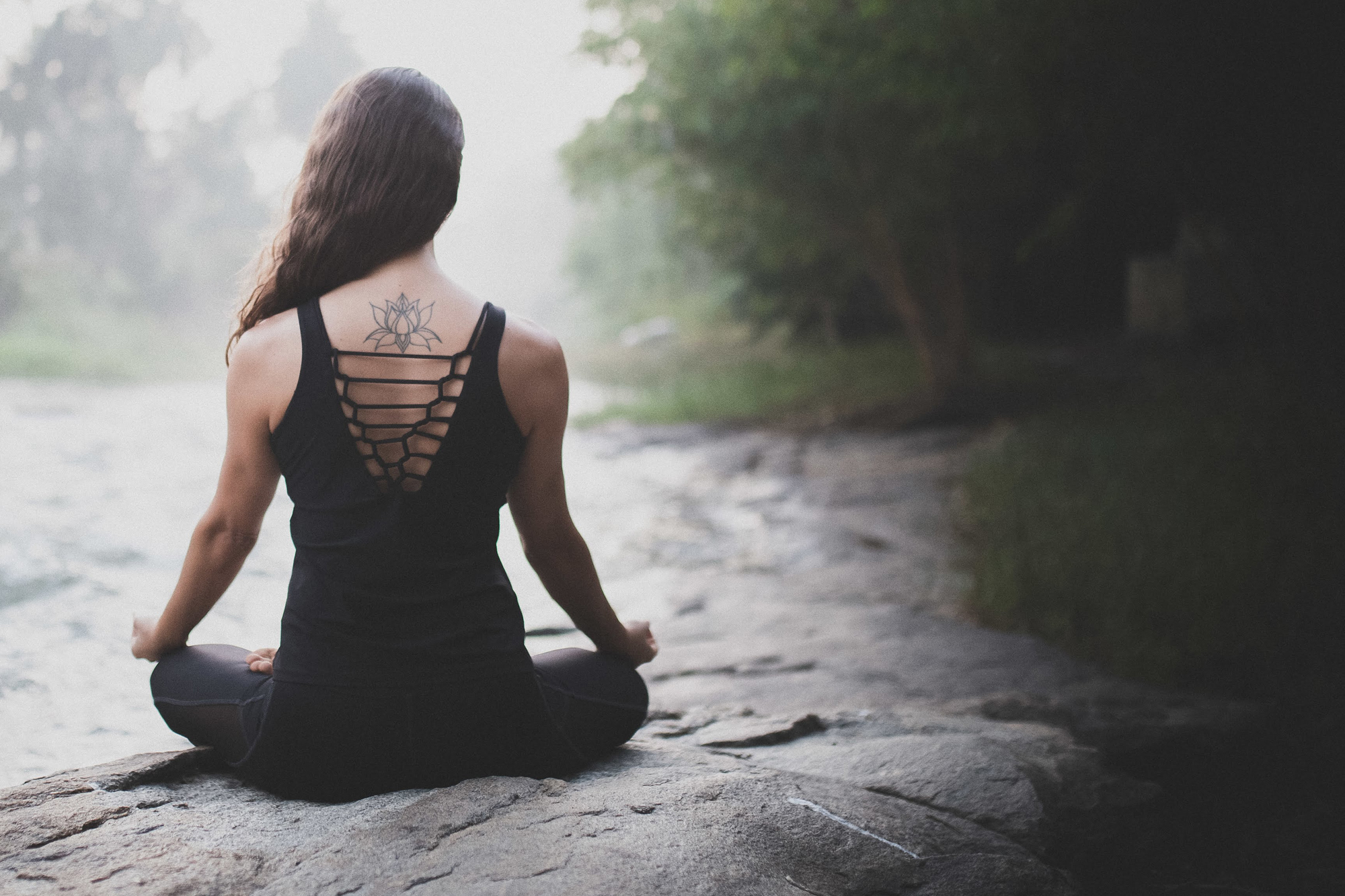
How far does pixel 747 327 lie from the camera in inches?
749

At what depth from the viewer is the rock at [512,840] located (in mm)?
1468

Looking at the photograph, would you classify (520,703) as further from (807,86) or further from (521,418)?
(807,86)

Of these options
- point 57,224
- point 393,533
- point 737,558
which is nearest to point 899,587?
point 737,558

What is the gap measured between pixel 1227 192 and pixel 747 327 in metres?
14.4

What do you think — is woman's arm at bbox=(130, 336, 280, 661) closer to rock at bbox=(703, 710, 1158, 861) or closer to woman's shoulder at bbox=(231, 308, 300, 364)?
woman's shoulder at bbox=(231, 308, 300, 364)

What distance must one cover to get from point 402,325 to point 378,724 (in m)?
0.69

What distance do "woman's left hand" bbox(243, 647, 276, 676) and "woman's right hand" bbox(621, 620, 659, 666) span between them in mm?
694

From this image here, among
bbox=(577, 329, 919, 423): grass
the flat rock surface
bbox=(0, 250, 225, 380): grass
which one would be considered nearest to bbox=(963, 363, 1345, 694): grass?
the flat rock surface

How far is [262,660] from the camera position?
1900 mm

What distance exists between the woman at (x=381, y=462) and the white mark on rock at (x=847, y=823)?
51cm

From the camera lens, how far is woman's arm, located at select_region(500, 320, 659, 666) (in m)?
1.76

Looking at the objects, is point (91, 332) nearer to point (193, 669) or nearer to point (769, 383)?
point (769, 383)

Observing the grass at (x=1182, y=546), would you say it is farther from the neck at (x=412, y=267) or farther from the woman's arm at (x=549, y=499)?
the neck at (x=412, y=267)

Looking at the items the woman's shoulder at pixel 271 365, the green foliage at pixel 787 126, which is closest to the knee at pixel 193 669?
→ the woman's shoulder at pixel 271 365
